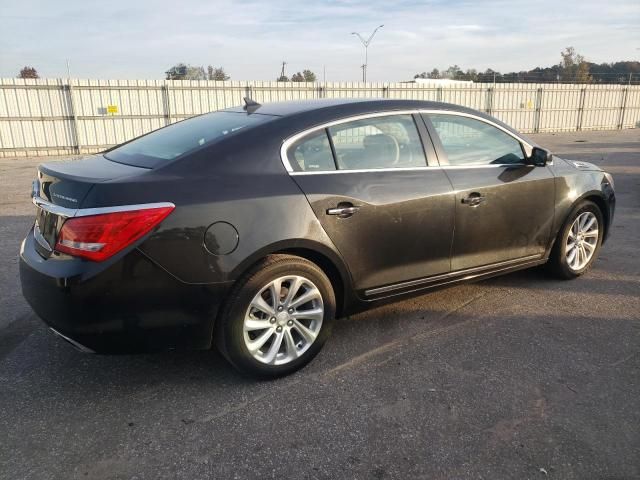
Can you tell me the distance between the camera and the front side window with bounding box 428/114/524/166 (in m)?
3.86

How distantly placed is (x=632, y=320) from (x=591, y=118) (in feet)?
95.9

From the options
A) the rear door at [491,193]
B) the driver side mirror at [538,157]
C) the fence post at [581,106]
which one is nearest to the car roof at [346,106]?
the rear door at [491,193]

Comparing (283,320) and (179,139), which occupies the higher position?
(179,139)

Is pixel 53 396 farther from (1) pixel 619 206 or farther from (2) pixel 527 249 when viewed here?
(1) pixel 619 206

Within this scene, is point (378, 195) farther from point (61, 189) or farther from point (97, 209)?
point (61, 189)

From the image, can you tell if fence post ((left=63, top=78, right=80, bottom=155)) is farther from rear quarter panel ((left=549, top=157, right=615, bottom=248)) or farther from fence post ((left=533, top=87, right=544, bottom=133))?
fence post ((left=533, top=87, right=544, bottom=133))

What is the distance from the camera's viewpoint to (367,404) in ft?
9.41

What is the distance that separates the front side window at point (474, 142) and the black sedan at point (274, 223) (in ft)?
0.04

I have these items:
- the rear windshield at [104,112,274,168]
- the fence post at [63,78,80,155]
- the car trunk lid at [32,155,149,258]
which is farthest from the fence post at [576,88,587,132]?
the car trunk lid at [32,155,149,258]

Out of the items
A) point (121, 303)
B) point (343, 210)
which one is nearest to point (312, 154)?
point (343, 210)

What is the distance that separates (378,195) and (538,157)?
165 cm

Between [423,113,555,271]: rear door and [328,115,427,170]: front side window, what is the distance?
0.65 ft

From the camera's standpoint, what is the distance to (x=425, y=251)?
3645 millimetres

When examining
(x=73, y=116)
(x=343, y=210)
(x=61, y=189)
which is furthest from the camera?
(x=73, y=116)
